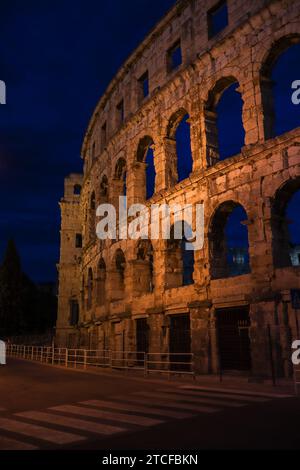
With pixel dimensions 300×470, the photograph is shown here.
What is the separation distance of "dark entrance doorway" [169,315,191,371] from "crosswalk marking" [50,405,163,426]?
28.6 feet

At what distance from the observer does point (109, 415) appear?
21.8ft

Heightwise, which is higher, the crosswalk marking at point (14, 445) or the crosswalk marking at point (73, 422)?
the crosswalk marking at point (14, 445)

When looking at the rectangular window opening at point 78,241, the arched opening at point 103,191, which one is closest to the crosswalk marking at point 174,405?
the arched opening at point 103,191

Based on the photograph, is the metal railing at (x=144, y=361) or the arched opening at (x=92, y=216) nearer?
the metal railing at (x=144, y=361)

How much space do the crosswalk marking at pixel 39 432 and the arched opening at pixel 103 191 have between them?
1957 cm

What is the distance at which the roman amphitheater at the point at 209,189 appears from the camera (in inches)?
505

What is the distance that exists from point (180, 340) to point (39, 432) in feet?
35.9

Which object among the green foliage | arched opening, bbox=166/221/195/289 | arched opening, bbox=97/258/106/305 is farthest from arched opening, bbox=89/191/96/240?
the green foliage

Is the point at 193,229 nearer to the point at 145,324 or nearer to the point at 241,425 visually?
the point at 145,324

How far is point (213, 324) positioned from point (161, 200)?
5942 millimetres

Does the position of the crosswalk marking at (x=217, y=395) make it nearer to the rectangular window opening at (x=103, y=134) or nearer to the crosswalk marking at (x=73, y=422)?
the crosswalk marking at (x=73, y=422)

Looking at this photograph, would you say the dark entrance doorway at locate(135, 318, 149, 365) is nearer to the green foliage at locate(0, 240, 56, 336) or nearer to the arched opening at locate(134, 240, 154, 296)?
the arched opening at locate(134, 240, 154, 296)
